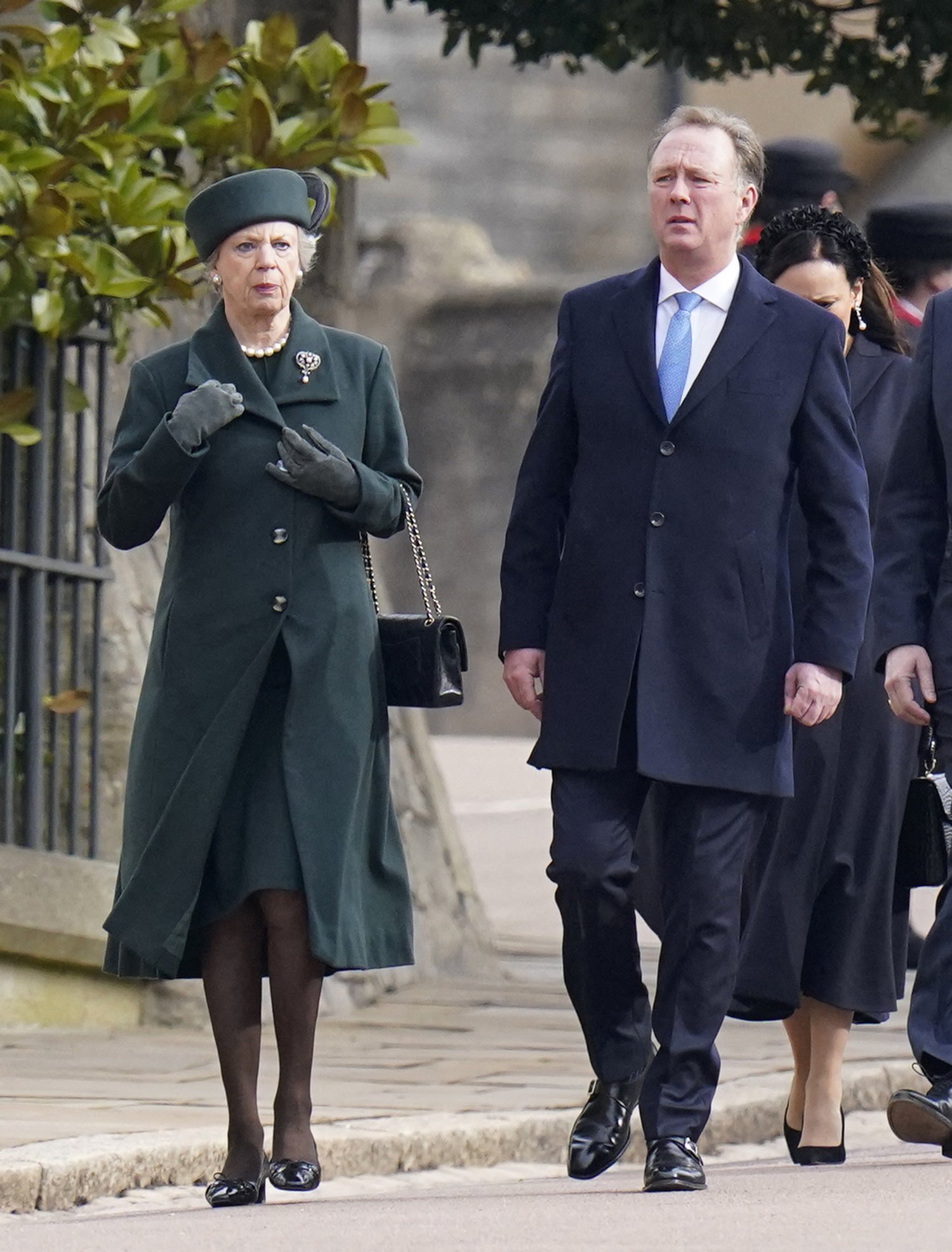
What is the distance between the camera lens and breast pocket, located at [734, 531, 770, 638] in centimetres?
545

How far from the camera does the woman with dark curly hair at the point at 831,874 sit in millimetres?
5992

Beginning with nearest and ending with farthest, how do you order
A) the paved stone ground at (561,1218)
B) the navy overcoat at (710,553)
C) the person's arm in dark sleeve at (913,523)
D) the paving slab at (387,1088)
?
the paved stone ground at (561,1218) < the navy overcoat at (710,553) < the person's arm in dark sleeve at (913,523) < the paving slab at (387,1088)

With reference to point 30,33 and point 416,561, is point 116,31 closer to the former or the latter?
point 30,33

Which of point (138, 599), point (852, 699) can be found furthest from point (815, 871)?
point (138, 599)

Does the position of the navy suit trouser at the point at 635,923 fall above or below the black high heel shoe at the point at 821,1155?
above

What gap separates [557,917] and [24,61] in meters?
4.43

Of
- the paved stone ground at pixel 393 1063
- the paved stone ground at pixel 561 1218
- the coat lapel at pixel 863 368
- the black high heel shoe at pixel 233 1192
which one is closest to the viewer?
the paved stone ground at pixel 561 1218

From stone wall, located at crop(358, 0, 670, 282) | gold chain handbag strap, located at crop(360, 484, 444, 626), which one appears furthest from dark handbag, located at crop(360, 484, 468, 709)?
stone wall, located at crop(358, 0, 670, 282)

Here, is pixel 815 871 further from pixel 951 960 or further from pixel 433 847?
pixel 433 847

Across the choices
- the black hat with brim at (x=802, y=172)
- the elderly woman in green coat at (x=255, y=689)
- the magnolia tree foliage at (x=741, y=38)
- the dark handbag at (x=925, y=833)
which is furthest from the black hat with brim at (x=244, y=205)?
the magnolia tree foliage at (x=741, y=38)

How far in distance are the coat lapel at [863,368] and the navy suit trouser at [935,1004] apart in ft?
4.06

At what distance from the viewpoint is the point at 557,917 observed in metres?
11.2

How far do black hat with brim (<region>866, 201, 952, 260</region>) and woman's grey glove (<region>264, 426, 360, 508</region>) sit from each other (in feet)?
10.5

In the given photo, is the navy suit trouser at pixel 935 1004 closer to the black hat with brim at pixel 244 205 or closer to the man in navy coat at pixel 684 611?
the man in navy coat at pixel 684 611
